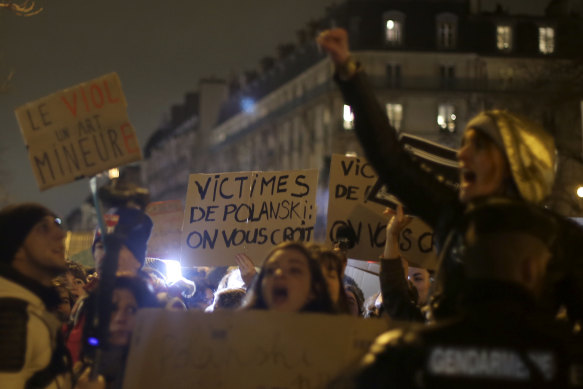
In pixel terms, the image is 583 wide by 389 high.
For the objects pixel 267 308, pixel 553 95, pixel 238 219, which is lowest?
pixel 553 95

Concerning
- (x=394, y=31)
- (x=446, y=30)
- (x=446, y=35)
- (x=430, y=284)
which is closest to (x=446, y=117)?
(x=446, y=35)

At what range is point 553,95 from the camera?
85.8ft

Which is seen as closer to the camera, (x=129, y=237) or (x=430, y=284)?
(x=430, y=284)

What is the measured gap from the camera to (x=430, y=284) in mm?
4105

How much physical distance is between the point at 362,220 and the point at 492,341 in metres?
4.69

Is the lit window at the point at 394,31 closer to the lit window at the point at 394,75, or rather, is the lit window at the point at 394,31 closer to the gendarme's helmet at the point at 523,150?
the lit window at the point at 394,75

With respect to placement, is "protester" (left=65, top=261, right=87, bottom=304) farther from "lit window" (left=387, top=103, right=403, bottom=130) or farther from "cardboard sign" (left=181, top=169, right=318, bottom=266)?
"lit window" (left=387, top=103, right=403, bottom=130)

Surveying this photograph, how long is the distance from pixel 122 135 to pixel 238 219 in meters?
2.50

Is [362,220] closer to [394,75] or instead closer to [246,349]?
[246,349]

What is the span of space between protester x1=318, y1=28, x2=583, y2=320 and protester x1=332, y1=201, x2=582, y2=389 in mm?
209

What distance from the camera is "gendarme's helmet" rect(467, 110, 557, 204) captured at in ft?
10.9

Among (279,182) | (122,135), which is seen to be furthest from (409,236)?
(122,135)

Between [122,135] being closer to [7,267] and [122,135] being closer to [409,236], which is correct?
[7,267]

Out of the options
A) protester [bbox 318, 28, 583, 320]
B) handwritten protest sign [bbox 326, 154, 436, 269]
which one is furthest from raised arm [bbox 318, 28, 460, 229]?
handwritten protest sign [bbox 326, 154, 436, 269]
